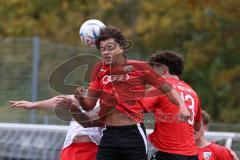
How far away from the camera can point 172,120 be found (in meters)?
7.41

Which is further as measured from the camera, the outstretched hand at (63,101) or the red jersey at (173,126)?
the red jersey at (173,126)

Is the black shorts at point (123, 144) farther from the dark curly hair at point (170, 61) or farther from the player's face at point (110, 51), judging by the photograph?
the dark curly hair at point (170, 61)

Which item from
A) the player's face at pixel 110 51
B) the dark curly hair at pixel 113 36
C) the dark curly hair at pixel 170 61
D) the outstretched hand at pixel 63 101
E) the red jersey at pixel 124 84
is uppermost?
the dark curly hair at pixel 113 36

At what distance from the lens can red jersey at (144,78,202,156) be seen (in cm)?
739

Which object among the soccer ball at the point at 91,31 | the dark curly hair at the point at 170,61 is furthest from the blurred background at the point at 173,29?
the soccer ball at the point at 91,31

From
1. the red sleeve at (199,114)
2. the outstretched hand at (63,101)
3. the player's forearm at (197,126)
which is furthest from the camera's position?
the player's forearm at (197,126)

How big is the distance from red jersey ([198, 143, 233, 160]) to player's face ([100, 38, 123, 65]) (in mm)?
1578

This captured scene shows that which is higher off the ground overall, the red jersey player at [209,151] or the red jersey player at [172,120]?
the red jersey player at [172,120]

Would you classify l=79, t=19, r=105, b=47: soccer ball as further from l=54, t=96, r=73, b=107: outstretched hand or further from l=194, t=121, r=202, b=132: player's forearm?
l=194, t=121, r=202, b=132: player's forearm

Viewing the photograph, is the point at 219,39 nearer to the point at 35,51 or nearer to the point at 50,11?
the point at 50,11

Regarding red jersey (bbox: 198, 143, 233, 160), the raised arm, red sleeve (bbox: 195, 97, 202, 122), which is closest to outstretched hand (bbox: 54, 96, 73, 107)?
the raised arm

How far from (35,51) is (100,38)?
7002 millimetres

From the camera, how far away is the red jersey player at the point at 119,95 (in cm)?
698

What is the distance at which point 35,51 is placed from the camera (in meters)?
14.0
